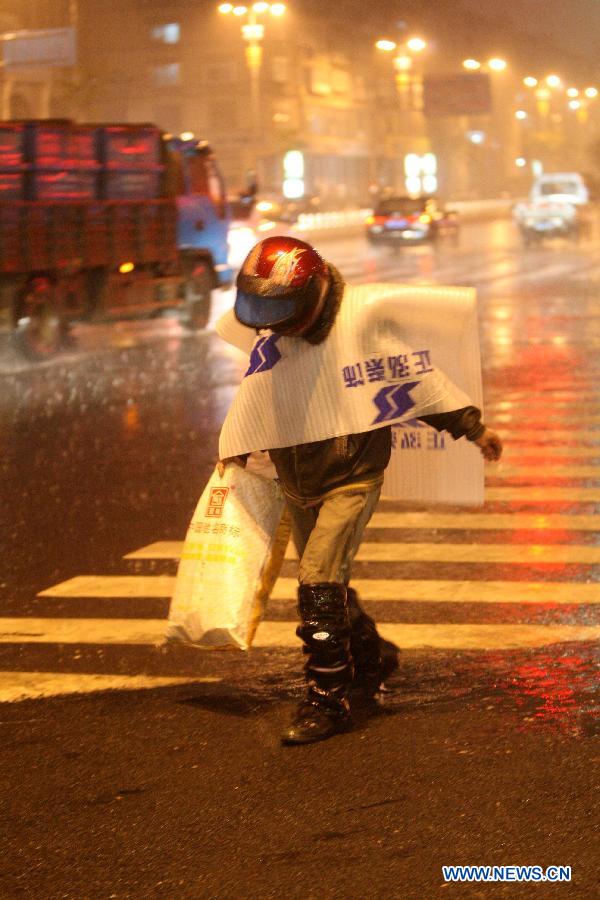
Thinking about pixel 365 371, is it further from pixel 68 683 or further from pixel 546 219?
pixel 546 219

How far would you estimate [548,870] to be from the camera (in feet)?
11.2

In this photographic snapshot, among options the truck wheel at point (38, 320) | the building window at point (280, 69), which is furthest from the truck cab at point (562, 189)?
the building window at point (280, 69)

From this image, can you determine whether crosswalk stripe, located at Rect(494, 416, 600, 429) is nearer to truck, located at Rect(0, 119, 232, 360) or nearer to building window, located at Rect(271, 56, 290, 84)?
truck, located at Rect(0, 119, 232, 360)

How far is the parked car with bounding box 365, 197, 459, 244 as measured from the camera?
4131 cm

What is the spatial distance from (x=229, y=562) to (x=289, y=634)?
3.29 ft

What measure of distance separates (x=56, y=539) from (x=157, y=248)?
1199 cm

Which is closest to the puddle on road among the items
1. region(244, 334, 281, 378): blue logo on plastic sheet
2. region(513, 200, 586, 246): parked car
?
region(244, 334, 281, 378): blue logo on plastic sheet

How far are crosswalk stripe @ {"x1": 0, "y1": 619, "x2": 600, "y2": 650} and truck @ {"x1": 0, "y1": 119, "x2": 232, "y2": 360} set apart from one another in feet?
36.7

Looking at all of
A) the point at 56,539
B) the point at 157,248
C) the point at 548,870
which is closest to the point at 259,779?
the point at 548,870

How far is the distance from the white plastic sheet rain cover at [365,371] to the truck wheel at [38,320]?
12.6 metres

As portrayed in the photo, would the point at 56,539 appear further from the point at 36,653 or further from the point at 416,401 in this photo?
the point at 416,401

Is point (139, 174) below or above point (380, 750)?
above

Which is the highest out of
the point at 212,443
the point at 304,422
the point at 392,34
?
the point at 392,34

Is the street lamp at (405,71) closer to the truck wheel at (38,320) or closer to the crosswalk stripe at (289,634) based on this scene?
the truck wheel at (38,320)
